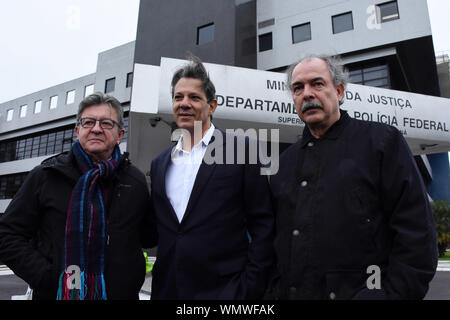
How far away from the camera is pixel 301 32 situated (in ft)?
48.4

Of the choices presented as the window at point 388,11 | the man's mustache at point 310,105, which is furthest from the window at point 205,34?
the man's mustache at point 310,105

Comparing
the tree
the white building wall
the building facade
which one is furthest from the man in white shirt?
the tree

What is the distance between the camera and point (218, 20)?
13344mm

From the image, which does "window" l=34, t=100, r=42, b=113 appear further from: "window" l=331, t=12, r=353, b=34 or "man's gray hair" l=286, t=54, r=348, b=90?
"man's gray hair" l=286, t=54, r=348, b=90

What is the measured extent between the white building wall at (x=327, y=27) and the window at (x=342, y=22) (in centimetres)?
16

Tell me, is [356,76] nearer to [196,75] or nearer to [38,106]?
[196,75]

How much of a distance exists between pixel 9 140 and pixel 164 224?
36.9m

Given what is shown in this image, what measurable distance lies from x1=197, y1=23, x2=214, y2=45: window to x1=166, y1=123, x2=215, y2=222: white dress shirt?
1233 centimetres

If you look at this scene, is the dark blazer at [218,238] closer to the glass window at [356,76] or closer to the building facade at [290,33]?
the building facade at [290,33]

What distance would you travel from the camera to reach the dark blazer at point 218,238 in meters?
1.68

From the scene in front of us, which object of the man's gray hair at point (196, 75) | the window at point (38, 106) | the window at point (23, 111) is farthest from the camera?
the window at point (23, 111)

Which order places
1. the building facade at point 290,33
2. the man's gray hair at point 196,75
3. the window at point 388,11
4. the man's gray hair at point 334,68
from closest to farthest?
the man's gray hair at point 334,68 < the man's gray hair at point 196,75 < the building facade at point 290,33 < the window at point 388,11

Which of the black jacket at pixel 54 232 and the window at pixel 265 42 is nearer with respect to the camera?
the black jacket at pixel 54 232

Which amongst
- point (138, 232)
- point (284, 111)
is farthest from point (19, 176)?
point (138, 232)
